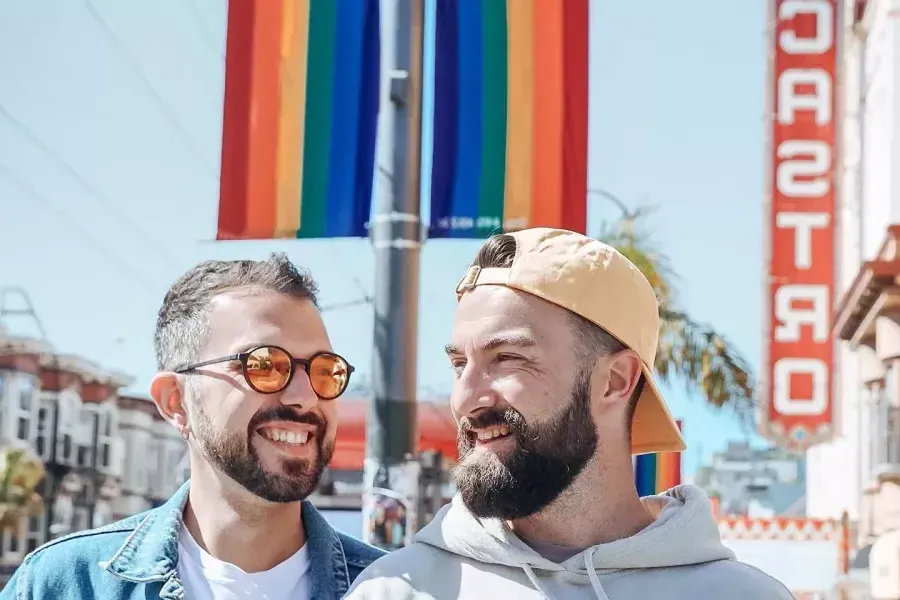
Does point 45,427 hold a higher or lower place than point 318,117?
lower

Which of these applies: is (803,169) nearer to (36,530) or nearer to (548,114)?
(548,114)

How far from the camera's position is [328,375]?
4324 millimetres

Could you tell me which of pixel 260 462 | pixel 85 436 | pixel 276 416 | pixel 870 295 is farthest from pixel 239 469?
pixel 85 436

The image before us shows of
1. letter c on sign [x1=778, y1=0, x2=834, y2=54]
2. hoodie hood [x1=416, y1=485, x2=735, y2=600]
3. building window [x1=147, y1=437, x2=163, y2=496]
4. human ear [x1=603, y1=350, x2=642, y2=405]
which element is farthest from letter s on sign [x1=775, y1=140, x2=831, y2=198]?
building window [x1=147, y1=437, x2=163, y2=496]

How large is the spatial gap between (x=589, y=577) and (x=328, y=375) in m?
1.22

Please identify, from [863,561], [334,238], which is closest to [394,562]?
[334,238]

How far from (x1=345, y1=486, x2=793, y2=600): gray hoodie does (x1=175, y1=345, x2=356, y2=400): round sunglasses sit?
0.84 meters

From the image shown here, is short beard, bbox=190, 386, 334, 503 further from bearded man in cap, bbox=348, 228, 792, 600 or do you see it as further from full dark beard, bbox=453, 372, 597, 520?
full dark beard, bbox=453, 372, 597, 520

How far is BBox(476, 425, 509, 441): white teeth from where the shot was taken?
342cm

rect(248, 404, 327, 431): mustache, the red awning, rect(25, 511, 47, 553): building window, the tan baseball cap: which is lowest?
rect(25, 511, 47, 553): building window

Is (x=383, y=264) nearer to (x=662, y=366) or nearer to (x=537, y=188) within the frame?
(x=537, y=188)

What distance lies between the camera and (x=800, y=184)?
25.6 meters

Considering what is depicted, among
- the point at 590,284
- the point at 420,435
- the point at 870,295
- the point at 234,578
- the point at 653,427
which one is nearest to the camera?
the point at 590,284

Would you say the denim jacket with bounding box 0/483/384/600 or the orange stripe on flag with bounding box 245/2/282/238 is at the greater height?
the orange stripe on flag with bounding box 245/2/282/238
